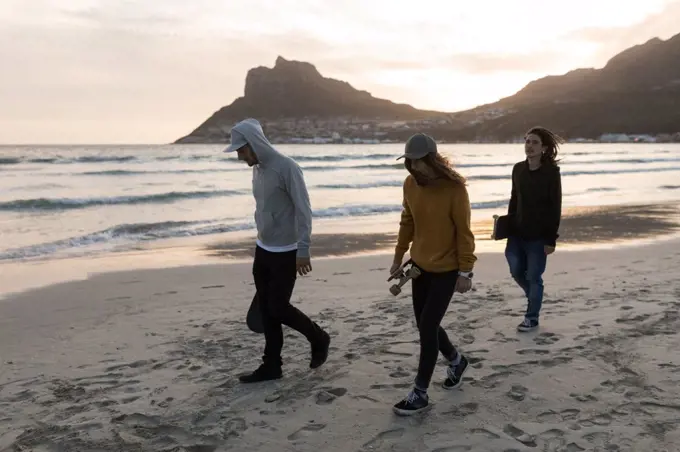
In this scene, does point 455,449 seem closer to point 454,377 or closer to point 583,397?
point 454,377

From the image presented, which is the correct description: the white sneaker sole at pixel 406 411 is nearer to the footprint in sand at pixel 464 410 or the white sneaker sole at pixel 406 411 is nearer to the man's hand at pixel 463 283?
the footprint in sand at pixel 464 410

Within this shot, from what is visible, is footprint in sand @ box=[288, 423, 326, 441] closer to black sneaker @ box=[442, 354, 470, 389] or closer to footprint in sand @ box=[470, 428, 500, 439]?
footprint in sand @ box=[470, 428, 500, 439]

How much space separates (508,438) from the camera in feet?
11.1

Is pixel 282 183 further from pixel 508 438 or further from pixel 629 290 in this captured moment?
pixel 629 290

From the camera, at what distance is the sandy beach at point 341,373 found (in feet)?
11.4

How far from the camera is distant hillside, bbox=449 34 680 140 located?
115 m

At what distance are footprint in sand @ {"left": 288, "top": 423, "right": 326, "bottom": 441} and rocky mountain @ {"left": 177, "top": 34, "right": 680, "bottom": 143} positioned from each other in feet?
337

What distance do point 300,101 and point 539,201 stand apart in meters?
168

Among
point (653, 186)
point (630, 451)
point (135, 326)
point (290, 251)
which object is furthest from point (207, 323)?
point (653, 186)

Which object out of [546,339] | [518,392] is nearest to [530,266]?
[546,339]

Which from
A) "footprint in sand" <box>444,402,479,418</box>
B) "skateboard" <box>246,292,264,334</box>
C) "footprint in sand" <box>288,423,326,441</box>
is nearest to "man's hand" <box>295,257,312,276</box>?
"skateboard" <box>246,292,264,334</box>

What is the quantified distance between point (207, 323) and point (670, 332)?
426 cm

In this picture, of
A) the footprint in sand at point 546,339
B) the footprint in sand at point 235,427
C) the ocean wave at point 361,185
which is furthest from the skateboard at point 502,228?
the ocean wave at point 361,185

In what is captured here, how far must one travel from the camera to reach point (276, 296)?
4.16m
